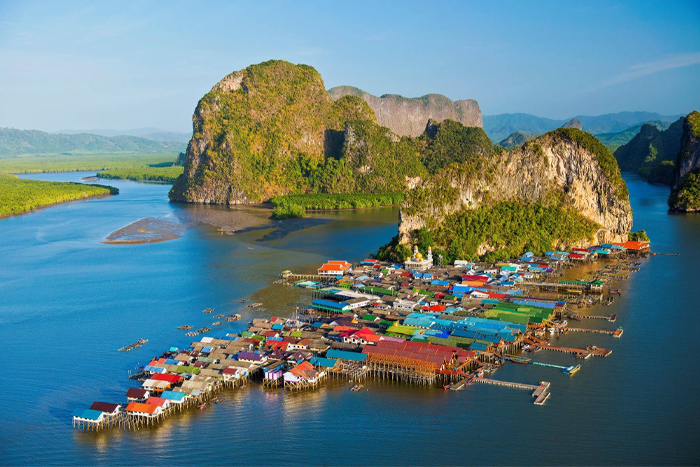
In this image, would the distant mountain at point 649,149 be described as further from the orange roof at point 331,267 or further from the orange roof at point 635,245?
the orange roof at point 331,267

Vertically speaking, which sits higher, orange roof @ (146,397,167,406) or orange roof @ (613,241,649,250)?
orange roof @ (613,241,649,250)

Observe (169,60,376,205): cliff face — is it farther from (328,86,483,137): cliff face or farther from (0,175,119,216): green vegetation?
(328,86,483,137): cliff face

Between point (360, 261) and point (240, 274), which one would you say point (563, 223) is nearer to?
point (360, 261)

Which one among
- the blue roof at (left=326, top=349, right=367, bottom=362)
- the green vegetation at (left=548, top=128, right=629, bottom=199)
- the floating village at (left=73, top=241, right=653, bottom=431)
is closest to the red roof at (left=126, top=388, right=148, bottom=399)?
the floating village at (left=73, top=241, right=653, bottom=431)

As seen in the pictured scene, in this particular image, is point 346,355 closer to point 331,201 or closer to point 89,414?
point 89,414

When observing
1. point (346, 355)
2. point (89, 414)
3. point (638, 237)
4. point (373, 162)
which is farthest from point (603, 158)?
point (373, 162)

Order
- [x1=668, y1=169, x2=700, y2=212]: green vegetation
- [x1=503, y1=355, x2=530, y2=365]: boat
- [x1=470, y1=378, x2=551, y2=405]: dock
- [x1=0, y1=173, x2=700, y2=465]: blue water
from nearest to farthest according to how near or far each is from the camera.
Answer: [x1=0, y1=173, x2=700, y2=465]: blue water → [x1=470, y1=378, x2=551, y2=405]: dock → [x1=503, y1=355, x2=530, y2=365]: boat → [x1=668, y1=169, x2=700, y2=212]: green vegetation
